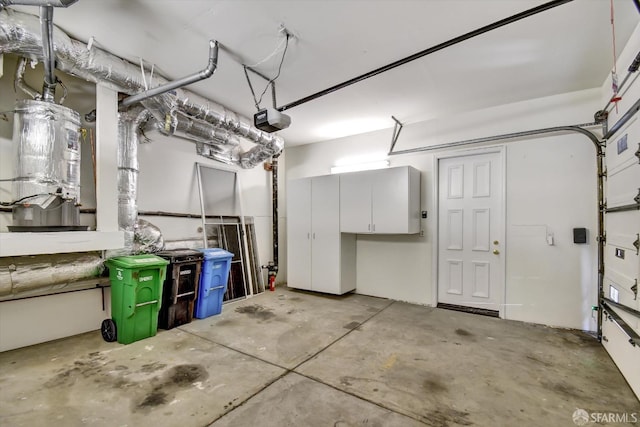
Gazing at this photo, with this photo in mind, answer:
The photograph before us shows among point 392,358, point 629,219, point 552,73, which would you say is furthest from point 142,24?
point 629,219

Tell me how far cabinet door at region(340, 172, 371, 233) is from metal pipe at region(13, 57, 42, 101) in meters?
3.64

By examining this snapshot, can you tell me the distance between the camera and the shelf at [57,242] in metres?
2.08

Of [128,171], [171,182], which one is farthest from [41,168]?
[171,182]

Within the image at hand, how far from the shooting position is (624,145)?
2.40 metres

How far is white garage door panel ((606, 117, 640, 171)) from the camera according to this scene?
215 centimetres

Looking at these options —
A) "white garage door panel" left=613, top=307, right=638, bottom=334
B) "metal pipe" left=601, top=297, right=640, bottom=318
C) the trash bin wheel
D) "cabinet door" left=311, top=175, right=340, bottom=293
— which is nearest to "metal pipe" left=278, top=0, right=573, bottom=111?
"cabinet door" left=311, top=175, right=340, bottom=293

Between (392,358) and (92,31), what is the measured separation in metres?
3.95

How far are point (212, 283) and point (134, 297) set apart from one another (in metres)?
0.97

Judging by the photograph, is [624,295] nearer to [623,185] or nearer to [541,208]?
[623,185]

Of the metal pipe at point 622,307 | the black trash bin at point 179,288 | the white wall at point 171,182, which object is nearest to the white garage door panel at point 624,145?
the metal pipe at point 622,307

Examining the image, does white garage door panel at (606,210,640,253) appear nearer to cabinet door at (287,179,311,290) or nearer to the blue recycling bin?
cabinet door at (287,179,311,290)

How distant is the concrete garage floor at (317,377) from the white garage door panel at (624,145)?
1.82m

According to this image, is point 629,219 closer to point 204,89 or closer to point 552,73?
point 552,73

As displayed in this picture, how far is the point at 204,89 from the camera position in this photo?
134 inches
